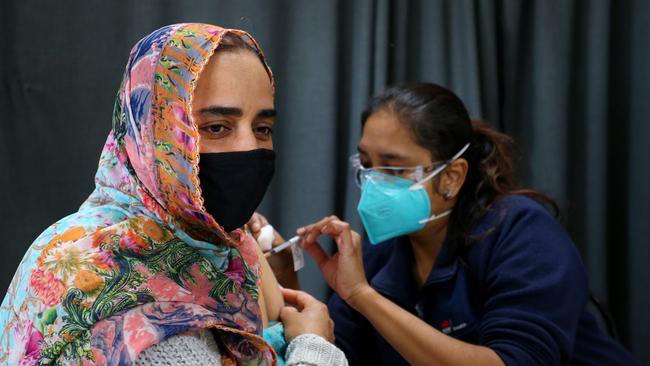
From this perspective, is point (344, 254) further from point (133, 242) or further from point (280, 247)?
point (133, 242)

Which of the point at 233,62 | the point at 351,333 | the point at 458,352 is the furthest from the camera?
the point at 351,333

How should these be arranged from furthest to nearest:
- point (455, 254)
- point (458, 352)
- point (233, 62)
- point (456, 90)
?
point (456, 90) → point (455, 254) → point (458, 352) → point (233, 62)

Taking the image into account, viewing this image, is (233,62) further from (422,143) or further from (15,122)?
(15,122)

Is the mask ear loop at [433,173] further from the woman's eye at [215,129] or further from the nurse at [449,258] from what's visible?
the woman's eye at [215,129]

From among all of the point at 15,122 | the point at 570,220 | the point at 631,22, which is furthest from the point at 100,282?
the point at 631,22

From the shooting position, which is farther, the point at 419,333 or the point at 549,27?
the point at 549,27

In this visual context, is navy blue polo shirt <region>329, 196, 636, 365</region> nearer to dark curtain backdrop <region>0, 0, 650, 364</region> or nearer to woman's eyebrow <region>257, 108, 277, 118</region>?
dark curtain backdrop <region>0, 0, 650, 364</region>

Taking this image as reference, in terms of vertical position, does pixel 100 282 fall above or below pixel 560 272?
above

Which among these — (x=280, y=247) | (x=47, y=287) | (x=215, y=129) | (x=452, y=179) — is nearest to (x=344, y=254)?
(x=280, y=247)

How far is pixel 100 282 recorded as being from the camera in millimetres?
966

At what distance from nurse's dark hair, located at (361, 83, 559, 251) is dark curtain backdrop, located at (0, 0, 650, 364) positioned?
477 mm

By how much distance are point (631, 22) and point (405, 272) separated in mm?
1392

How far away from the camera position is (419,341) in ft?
5.22

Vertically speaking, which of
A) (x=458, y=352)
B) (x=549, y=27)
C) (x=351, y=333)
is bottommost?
(x=351, y=333)
